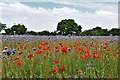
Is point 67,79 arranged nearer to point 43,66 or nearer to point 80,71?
point 80,71

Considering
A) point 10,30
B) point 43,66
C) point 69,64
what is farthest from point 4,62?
point 10,30

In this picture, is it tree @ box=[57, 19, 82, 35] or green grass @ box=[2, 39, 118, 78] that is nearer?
green grass @ box=[2, 39, 118, 78]

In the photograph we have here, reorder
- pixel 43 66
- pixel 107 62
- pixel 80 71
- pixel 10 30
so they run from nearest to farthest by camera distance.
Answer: pixel 80 71 → pixel 43 66 → pixel 107 62 → pixel 10 30

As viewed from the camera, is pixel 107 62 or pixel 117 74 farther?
pixel 107 62

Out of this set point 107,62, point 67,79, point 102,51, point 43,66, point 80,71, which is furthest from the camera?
point 102,51

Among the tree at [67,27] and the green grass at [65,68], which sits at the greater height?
the tree at [67,27]

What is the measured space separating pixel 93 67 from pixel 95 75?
31 cm

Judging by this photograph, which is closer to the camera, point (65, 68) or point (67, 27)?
point (65, 68)

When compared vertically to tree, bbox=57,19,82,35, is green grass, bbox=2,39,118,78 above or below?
below

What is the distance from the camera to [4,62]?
4.82 meters

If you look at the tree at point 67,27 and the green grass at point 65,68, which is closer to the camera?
the green grass at point 65,68

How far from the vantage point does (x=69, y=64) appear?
4.84 metres

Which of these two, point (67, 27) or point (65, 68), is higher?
point (67, 27)

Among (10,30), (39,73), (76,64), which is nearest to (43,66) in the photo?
(39,73)
